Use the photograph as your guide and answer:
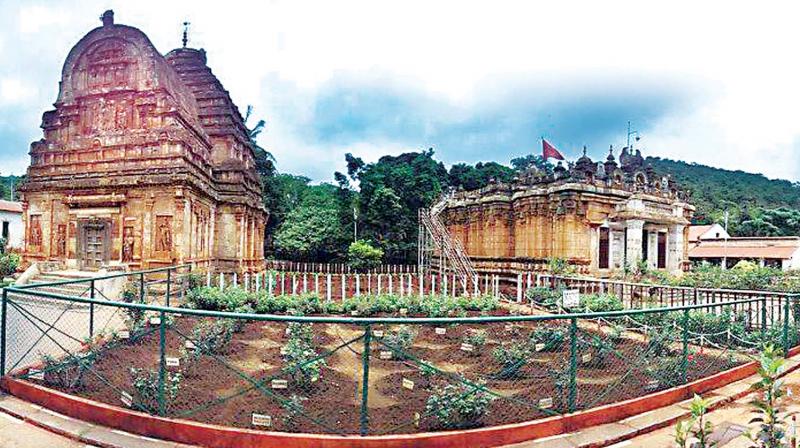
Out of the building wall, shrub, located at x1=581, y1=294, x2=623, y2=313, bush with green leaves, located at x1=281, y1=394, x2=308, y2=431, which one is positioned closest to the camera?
bush with green leaves, located at x1=281, y1=394, x2=308, y2=431

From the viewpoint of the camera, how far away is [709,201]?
64125mm

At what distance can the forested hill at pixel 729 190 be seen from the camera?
191 feet

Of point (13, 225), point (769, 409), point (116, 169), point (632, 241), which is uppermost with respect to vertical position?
point (116, 169)

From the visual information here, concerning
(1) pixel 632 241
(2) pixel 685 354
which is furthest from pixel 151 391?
A: (1) pixel 632 241

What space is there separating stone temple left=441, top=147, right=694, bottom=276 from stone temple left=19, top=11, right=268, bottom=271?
47.2ft

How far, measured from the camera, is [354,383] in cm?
690

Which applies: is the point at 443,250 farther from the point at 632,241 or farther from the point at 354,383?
the point at 354,383

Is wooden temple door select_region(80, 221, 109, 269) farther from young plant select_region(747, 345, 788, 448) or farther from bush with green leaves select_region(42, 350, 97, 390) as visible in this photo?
young plant select_region(747, 345, 788, 448)

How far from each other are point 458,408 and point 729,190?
283 feet

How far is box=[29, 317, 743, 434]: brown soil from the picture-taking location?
5.19 m

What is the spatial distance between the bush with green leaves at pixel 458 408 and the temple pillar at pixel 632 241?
17.8 meters

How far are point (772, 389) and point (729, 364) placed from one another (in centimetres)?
454

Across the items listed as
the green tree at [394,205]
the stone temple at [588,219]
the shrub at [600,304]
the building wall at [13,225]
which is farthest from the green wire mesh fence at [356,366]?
the building wall at [13,225]

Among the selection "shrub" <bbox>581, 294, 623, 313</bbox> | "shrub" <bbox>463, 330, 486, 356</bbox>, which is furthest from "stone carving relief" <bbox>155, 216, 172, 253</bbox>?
"shrub" <bbox>581, 294, 623, 313</bbox>
